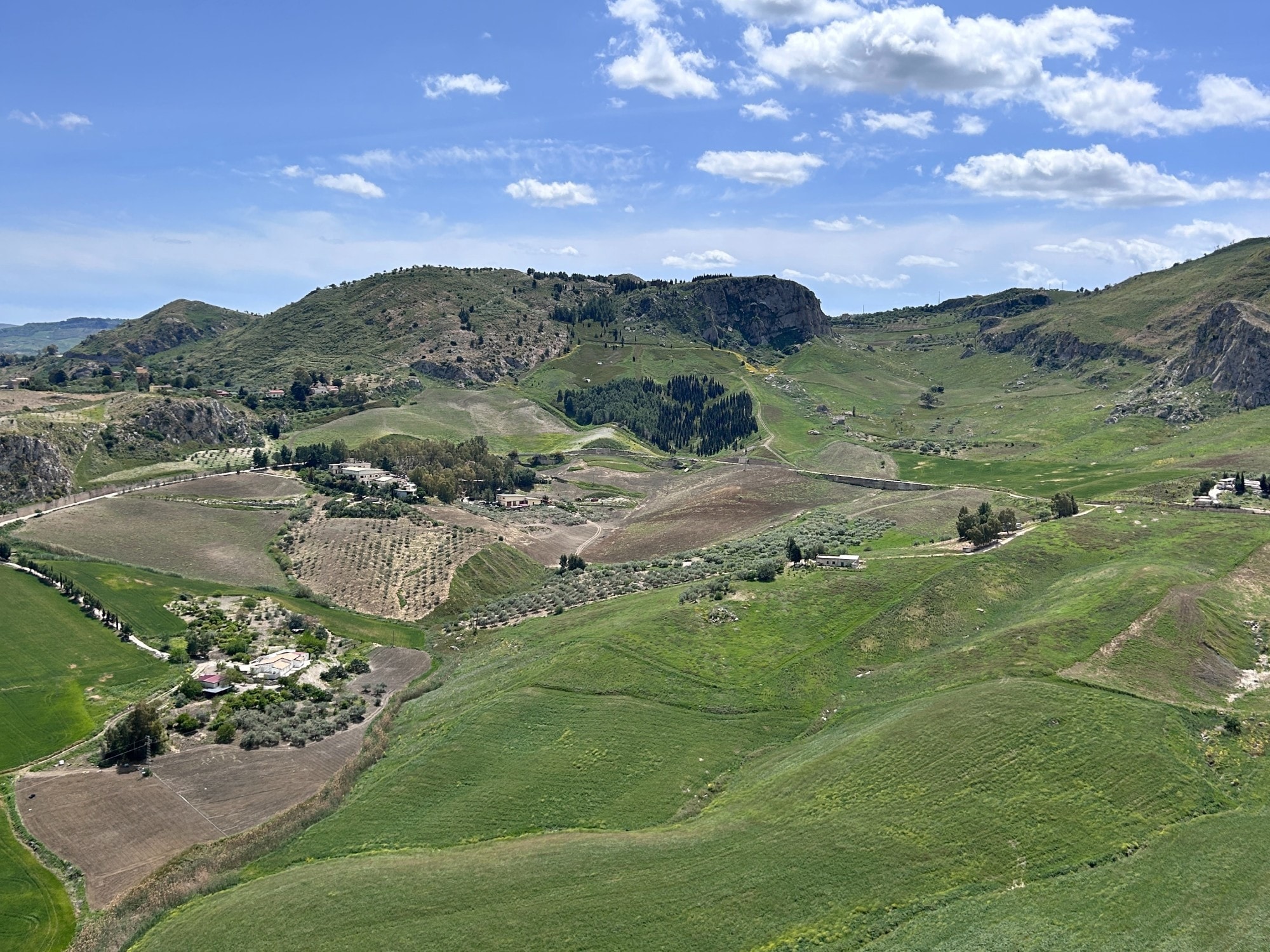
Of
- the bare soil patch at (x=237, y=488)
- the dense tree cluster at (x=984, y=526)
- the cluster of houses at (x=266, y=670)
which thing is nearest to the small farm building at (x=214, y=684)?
the cluster of houses at (x=266, y=670)

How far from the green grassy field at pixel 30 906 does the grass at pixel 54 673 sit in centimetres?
1377

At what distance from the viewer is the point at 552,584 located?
114 meters

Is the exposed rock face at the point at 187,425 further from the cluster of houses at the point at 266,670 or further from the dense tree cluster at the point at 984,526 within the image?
the dense tree cluster at the point at 984,526

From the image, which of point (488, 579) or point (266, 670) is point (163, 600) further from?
point (488, 579)

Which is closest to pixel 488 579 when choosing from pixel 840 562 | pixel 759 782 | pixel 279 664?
pixel 279 664

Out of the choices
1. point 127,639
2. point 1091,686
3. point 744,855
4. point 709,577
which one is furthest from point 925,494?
point 127,639

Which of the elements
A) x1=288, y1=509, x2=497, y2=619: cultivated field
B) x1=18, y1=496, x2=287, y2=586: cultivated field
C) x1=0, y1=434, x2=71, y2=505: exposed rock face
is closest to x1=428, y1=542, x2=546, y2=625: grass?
x1=288, y1=509, x2=497, y2=619: cultivated field

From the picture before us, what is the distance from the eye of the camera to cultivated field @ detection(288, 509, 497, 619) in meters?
108

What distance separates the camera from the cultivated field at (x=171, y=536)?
108812mm

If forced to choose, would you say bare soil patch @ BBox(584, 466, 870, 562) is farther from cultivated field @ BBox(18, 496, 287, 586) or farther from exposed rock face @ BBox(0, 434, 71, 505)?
exposed rock face @ BBox(0, 434, 71, 505)

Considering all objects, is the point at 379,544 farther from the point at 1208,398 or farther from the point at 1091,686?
the point at 1208,398

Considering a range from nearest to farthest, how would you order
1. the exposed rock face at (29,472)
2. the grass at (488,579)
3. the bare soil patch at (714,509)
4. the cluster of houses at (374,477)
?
1. the grass at (488,579)
2. the exposed rock face at (29,472)
3. the bare soil patch at (714,509)
4. the cluster of houses at (374,477)

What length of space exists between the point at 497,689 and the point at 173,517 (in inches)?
3159

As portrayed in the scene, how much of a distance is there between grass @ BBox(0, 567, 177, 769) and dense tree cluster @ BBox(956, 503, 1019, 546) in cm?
8433
